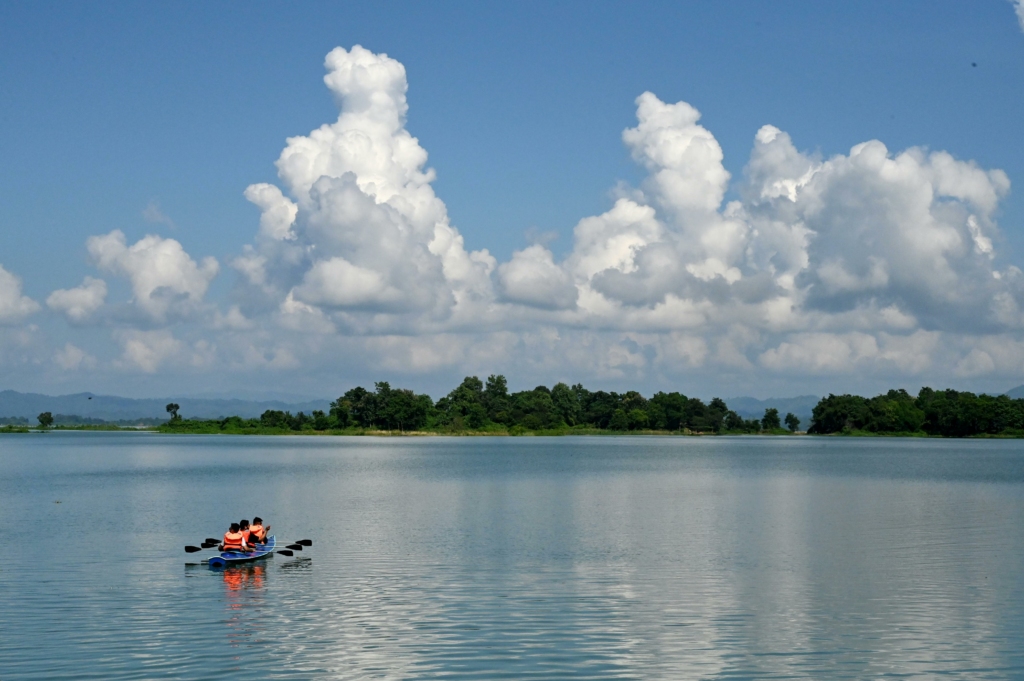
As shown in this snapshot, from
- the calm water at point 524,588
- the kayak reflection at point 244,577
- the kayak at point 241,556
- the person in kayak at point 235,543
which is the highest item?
the person in kayak at point 235,543

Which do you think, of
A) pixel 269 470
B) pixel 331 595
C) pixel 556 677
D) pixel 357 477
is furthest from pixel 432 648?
pixel 269 470

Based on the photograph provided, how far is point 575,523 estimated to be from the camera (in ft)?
150

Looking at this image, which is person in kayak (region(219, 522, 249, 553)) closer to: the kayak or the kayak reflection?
the kayak

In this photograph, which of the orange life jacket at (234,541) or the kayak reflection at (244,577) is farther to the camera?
the orange life jacket at (234,541)

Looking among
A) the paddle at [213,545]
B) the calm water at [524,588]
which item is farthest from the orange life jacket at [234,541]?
the calm water at [524,588]

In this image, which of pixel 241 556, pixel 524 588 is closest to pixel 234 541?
pixel 241 556

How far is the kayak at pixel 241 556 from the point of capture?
32.8m

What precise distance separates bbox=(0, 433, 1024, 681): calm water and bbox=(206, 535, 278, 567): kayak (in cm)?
63

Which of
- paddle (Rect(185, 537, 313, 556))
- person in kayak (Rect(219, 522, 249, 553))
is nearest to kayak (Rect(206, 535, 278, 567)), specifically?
person in kayak (Rect(219, 522, 249, 553))

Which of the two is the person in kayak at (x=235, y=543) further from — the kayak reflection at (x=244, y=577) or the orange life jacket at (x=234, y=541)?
the kayak reflection at (x=244, y=577)

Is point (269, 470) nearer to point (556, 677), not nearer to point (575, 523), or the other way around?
point (575, 523)

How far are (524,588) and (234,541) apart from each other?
1152cm

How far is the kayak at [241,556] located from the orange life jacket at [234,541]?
228 mm

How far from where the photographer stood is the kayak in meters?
32.8
